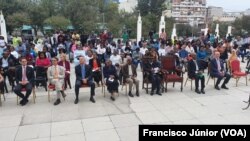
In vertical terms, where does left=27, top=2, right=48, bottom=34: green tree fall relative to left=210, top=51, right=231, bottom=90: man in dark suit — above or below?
above

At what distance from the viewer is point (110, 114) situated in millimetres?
6648

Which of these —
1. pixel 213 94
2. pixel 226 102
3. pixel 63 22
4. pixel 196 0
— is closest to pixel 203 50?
pixel 213 94

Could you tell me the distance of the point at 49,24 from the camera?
2300 cm

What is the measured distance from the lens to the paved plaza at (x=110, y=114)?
221 inches

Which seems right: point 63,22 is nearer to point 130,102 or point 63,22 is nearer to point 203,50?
point 203,50

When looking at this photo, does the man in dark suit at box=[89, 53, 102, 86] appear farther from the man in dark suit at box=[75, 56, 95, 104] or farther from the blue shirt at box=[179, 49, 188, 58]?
the blue shirt at box=[179, 49, 188, 58]

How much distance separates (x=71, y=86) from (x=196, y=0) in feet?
402

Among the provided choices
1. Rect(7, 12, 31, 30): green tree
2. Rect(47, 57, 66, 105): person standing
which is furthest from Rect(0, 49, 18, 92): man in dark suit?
Rect(7, 12, 31, 30): green tree

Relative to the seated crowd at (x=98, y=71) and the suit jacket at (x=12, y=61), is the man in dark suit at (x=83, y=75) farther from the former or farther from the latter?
the suit jacket at (x=12, y=61)

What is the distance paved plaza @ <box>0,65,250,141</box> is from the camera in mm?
5613

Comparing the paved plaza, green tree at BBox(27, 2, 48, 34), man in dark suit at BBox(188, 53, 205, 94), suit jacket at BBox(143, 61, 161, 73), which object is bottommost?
the paved plaza

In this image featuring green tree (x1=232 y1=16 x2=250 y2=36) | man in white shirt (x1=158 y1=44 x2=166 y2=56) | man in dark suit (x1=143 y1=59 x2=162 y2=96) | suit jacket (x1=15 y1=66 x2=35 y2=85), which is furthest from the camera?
green tree (x1=232 y1=16 x2=250 y2=36)

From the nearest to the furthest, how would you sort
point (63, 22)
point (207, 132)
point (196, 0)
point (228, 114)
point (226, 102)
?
point (207, 132), point (228, 114), point (226, 102), point (63, 22), point (196, 0)

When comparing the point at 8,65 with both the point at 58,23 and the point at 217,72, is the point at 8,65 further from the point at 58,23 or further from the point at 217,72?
the point at 58,23
